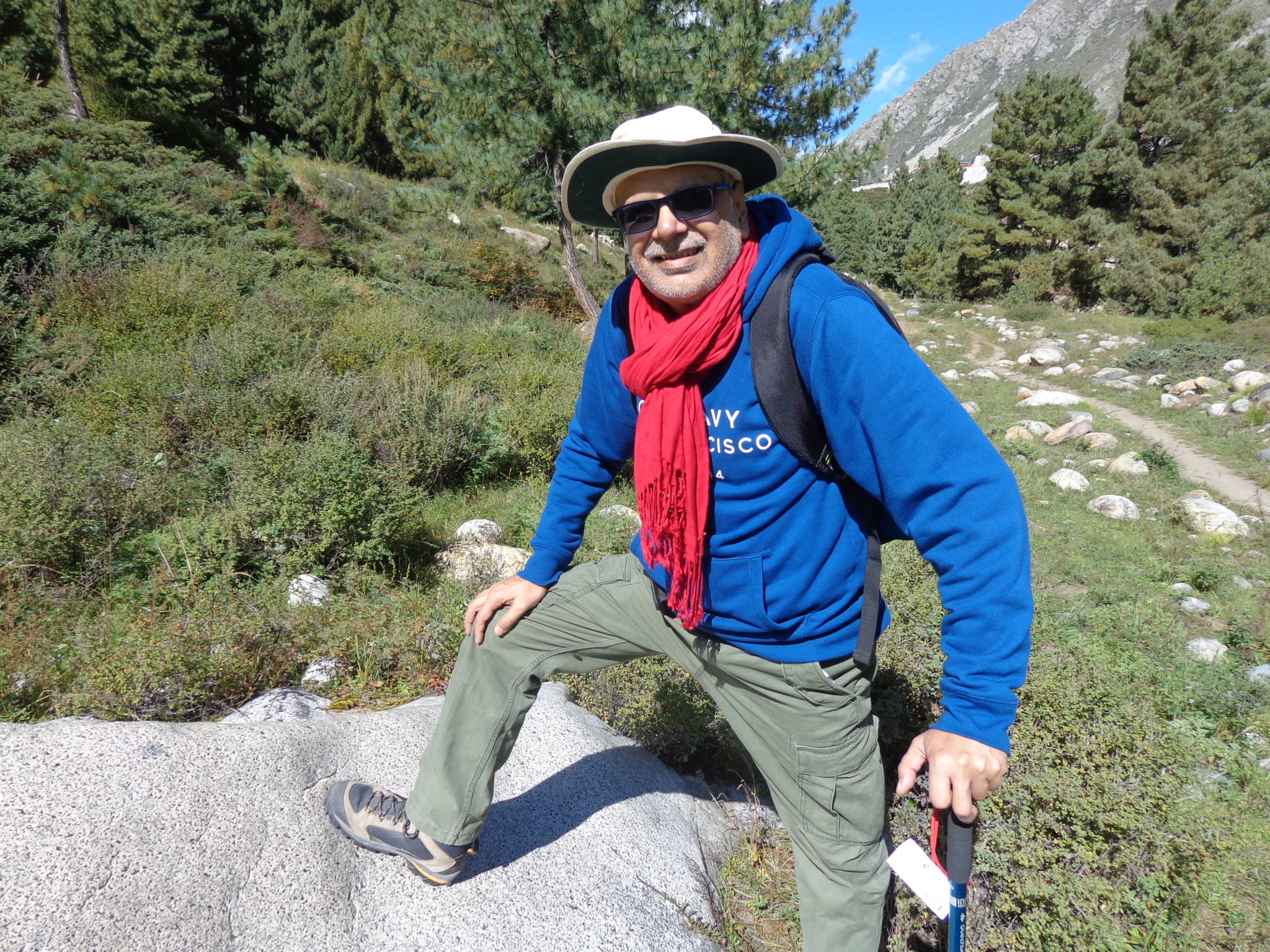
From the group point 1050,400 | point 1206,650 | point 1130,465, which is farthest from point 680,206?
point 1050,400

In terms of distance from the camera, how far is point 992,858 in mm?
1912

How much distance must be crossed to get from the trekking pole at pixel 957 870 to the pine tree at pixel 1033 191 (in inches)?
1061

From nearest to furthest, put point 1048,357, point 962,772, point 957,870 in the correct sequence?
point 962,772 → point 957,870 → point 1048,357

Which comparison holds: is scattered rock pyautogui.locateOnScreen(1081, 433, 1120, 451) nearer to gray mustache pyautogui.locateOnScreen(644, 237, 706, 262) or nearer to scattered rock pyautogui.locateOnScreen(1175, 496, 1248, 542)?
scattered rock pyautogui.locateOnScreen(1175, 496, 1248, 542)

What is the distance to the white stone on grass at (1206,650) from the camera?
12.0ft

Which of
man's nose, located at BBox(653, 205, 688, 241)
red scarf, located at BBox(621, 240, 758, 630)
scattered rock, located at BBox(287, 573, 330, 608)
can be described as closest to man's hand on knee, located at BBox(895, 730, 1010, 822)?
red scarf, located at BBox(621, 240, 758, 630)

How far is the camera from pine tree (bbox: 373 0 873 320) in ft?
28.4

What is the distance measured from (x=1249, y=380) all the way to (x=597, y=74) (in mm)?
10885

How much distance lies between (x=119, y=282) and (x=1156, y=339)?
18.4 metres

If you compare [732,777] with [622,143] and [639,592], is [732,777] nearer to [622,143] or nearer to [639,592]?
[639,592]

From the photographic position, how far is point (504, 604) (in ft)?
5.92

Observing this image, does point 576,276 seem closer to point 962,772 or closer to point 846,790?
point 846,790

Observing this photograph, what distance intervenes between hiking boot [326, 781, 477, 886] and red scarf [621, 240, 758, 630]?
0.96 metres

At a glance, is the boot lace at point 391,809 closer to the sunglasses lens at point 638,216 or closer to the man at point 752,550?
the man at point 752,550
